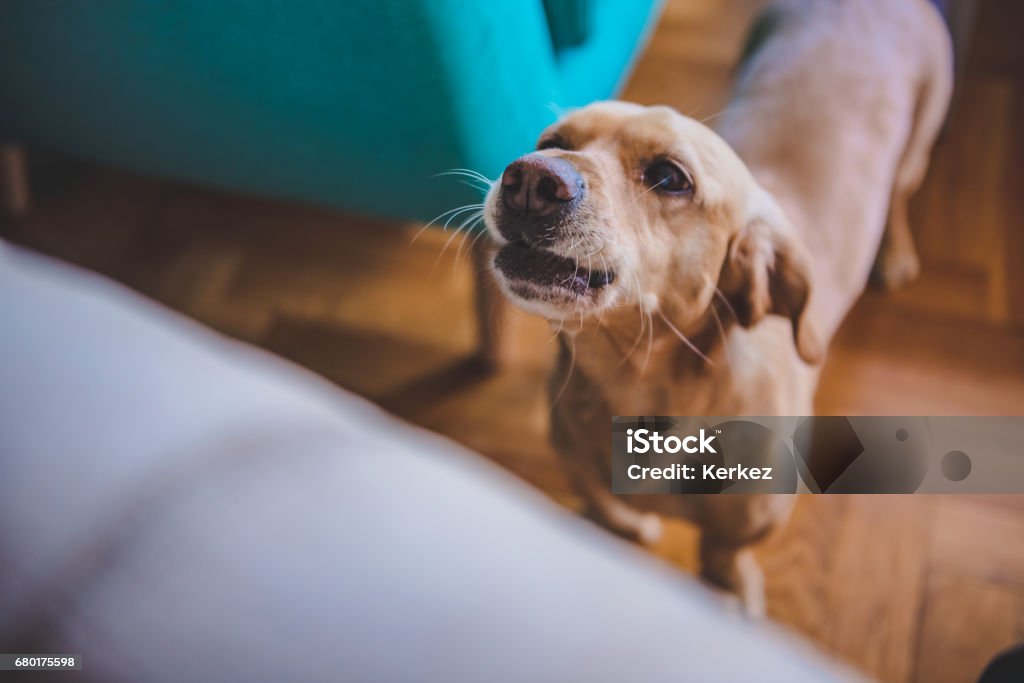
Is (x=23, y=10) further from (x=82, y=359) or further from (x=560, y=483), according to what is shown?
(x=560, y=483)

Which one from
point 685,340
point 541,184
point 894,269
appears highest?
point 541,184

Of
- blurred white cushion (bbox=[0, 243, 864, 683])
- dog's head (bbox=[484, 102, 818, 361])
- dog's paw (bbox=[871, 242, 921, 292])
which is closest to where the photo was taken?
blurred white cushion (bbox=[0, 243, 864, 683])

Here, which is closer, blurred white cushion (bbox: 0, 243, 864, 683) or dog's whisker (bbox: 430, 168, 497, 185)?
blurred white cushion (bbox: 0, 243, 864, 683)

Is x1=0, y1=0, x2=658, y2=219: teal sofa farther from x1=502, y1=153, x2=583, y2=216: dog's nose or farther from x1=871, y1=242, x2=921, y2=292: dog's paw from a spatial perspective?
x1=871, y1=242, x2=921, y2=292: dog's paw

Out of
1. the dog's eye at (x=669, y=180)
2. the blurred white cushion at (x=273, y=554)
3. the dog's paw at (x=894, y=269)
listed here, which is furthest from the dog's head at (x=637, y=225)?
the dog's paw at (x=894, y=269)

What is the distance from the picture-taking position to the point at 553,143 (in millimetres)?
392

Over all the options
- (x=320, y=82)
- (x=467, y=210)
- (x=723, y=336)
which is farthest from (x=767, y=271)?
(x=320, y=82)

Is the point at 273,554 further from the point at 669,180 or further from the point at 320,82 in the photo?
the point at 320,82

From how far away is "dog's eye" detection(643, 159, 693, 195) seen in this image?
1.19ft

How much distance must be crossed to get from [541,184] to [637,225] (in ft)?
0.16

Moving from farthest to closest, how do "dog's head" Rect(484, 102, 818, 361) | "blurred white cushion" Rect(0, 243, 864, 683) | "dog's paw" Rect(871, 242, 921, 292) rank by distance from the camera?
"dog's paw" Rect(871, 242, 921, 292)
"dog's head" Rect(484, 102, 818, 361)
"blurred white cushion" Rect(0, 243, 864, 683)

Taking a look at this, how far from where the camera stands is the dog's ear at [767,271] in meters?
0.39

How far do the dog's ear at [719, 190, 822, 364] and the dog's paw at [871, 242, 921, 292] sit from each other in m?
0.22

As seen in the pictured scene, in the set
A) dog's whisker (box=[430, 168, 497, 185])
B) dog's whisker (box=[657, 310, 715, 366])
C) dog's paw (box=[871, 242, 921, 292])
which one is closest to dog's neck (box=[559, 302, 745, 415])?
dog's whisker (box=[657, 310, 715, 366])
